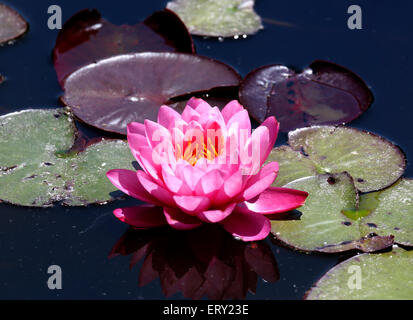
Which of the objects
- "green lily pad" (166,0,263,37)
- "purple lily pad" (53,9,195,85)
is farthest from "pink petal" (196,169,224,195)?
"green lily pad" (166,0,263,37)

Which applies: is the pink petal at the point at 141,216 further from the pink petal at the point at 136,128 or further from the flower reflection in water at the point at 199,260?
the pink petal at the point at 136,128

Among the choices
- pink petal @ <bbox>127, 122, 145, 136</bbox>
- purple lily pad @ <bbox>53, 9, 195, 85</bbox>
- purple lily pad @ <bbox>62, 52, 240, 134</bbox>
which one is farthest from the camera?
purple lily pad @ <bbox>53, 9, 195, 85</bbox>

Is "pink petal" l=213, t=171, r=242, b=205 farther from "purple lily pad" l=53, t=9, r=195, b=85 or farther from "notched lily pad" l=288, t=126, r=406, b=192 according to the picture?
"purple lily pad" l=53, t=9, r=195, b=85

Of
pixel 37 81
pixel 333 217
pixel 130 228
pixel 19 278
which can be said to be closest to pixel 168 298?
pixel 130 228

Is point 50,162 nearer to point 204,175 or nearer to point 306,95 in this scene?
point 204,175

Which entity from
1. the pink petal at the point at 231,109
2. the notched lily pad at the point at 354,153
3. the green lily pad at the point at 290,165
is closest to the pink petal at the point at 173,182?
the pink petal at the point at 231,109
